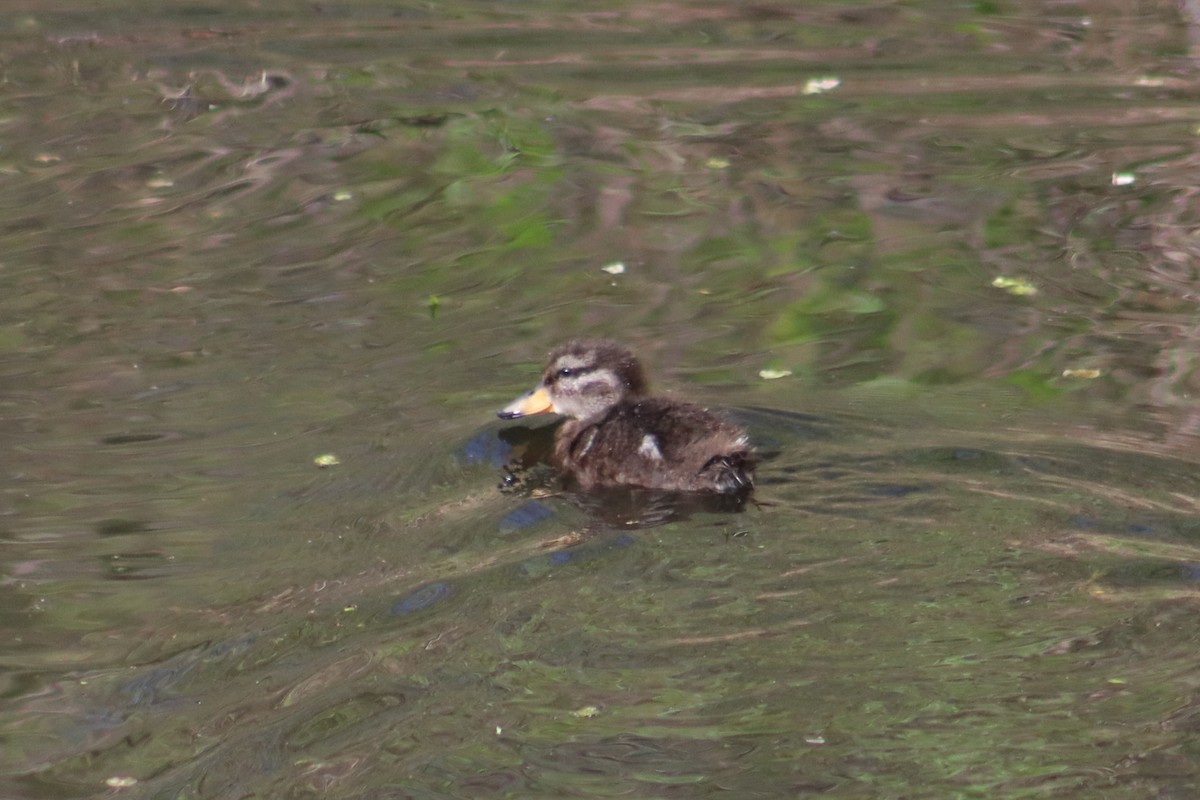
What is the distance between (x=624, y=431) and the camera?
260 inches

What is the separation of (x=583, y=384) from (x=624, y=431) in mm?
491

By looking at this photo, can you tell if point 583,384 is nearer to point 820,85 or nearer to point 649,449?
point 649,449

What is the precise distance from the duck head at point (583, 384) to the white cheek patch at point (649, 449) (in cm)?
53

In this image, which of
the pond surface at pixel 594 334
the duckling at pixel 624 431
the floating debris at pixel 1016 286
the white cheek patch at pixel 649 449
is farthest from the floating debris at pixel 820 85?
the white cheek patch at pixel 649 449

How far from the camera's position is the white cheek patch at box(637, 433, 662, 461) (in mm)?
6426

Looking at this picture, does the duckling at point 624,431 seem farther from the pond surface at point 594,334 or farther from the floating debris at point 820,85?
the floating debris at point 820,85

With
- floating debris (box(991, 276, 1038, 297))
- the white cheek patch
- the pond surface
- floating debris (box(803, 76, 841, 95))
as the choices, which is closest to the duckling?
the white cheek patch

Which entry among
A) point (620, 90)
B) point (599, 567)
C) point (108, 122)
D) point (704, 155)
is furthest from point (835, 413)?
point (108, 122)

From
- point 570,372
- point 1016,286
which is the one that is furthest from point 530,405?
point 1016,286

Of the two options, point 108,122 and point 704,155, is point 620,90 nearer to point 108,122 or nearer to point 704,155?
point 704,155

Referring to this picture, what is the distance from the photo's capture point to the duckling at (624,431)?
6.20 m

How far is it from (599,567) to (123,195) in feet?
16.4

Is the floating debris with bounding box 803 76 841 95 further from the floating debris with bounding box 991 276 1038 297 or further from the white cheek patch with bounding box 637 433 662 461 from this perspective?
the white cheek patch with bounding box 637 433 662 461

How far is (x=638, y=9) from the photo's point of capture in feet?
38.7
